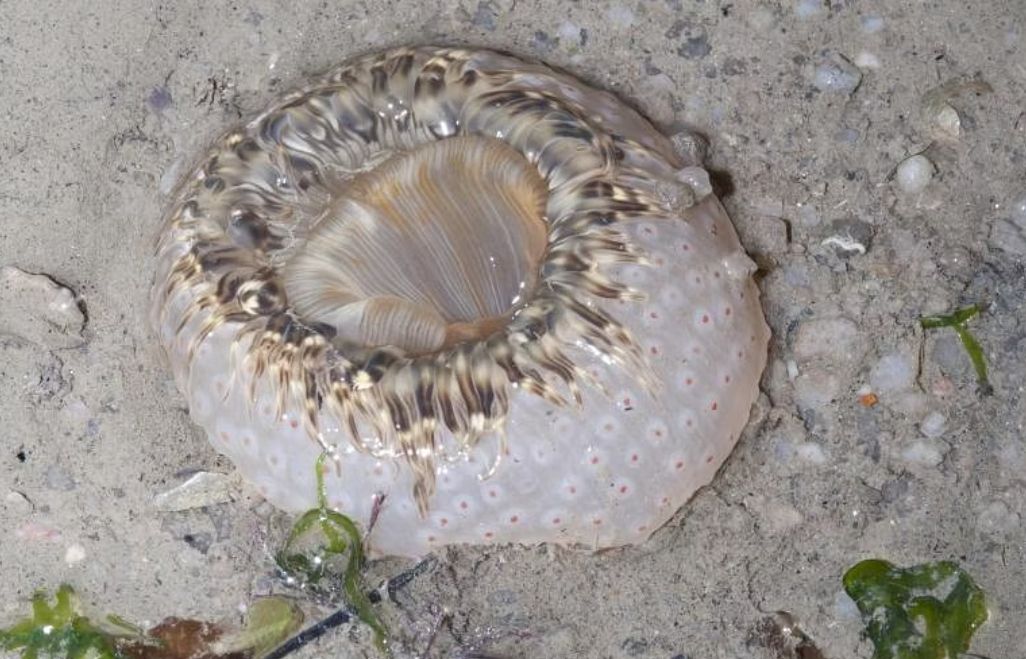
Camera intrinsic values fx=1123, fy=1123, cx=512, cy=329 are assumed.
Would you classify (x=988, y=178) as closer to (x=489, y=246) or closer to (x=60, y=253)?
(x=489, y=246)

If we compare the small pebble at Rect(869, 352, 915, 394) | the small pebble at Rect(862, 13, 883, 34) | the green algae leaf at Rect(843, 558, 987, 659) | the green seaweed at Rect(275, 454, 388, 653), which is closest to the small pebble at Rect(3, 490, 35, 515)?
the green seaweed at Rect(275, 454, 388, 653)

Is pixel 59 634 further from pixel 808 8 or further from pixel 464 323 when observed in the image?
pixel 808 8

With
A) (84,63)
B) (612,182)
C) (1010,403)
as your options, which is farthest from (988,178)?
(84,63)

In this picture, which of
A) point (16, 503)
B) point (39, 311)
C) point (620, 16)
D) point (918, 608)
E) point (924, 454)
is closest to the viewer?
point (918, 608)

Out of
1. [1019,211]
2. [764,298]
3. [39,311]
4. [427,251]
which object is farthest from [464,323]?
[1019,211]

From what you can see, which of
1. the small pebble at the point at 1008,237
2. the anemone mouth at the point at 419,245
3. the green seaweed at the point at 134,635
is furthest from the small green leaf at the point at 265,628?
the small pebble at the point at 1008,237

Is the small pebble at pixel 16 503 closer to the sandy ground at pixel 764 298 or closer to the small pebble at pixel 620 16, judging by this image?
the sandy ground at pixel 764 298
